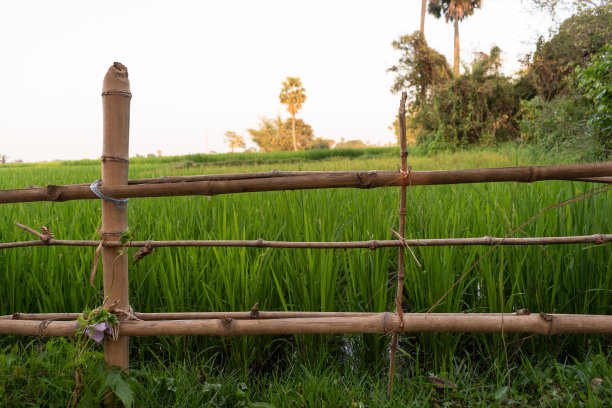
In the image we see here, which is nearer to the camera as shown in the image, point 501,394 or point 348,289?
point 501,394

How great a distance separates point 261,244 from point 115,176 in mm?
520

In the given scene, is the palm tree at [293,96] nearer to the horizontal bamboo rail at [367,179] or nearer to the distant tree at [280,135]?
the distant tree at [280,135]

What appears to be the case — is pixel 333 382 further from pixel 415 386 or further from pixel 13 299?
pixel 13 299

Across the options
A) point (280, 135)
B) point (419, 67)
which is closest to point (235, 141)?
point (280, 135)

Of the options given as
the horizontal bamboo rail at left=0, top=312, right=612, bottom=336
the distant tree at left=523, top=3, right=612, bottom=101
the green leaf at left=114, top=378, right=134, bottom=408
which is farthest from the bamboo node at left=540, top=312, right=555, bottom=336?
the distant tree at left=523, top=3, right=612, bottom=101

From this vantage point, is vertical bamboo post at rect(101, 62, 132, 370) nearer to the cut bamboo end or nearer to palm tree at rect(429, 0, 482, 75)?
the cut bamboo end

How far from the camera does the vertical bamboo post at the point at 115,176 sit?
4.32 ft

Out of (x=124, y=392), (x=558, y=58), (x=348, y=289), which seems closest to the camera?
(x=124, y=392)

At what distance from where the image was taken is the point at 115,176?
136cm

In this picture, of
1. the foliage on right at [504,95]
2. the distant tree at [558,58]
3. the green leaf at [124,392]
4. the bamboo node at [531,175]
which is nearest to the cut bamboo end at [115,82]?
the green leaf at [124,392]

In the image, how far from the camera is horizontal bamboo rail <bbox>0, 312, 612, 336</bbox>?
1276 millimetres

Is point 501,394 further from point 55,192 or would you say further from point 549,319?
point 55,192

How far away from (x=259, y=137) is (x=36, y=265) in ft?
172

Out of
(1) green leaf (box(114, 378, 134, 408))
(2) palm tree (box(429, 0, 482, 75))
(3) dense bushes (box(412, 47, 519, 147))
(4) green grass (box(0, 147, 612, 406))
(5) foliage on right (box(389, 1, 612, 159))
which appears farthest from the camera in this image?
(2) palm tree (box(429, 0, 482, 75))
